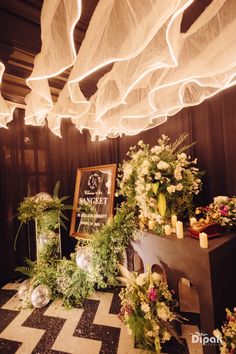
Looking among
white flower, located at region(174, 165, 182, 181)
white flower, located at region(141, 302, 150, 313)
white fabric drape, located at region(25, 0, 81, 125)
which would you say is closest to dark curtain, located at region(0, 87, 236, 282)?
white flower, located at region(174, 165, 182, 181)

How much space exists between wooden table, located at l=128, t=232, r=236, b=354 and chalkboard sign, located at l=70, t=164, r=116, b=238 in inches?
49.2

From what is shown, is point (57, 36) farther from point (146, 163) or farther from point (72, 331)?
point (72, 331)

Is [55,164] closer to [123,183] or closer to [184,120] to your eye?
[123,183]

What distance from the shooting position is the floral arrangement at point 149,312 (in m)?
1.58

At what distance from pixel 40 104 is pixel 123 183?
119cm

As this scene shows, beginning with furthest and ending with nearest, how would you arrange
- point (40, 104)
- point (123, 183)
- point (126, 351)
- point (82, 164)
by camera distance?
1. point (82, 164)
2. point (123, 183)
3. point (126, 351)
4. point (40, 104)

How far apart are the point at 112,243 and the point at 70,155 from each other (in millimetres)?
1777

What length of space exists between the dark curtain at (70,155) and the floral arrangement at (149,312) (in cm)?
101

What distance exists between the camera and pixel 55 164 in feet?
11.5

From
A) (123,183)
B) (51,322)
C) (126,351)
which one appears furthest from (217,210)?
(51,322)

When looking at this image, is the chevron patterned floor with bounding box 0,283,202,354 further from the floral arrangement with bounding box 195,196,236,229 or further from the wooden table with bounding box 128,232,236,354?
the floral arrangement with bounding box 195,196,236,229

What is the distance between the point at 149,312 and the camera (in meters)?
1.62

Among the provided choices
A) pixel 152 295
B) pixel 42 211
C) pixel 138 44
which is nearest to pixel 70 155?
pixel 42 211

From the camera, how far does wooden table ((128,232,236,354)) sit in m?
1.43
